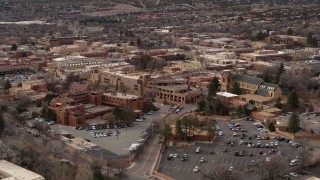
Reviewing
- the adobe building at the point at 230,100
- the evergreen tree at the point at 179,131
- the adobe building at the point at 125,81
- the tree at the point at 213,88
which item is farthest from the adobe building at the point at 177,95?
the evergreen tree at the point at 179,131

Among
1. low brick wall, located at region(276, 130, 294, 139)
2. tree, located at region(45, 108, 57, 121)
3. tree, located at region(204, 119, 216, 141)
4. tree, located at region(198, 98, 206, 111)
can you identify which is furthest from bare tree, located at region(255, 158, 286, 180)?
tree, located at region(45, 108, 57, 121)

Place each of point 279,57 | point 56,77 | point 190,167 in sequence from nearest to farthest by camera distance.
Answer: point 190,167
point 56,77
point 279,57

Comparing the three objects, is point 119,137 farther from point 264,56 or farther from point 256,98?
point 264,56

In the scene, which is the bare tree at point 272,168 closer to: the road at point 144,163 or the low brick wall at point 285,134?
the road at point 144,163

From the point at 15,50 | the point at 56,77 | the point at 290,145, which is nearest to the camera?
the point at 290,145

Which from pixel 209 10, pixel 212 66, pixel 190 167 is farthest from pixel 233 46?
pixel 209 10

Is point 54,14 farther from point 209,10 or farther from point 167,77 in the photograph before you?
point 167,77

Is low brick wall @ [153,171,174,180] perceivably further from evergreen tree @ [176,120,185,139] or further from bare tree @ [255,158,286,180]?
evergreen tree @ [176,120,185,139]
